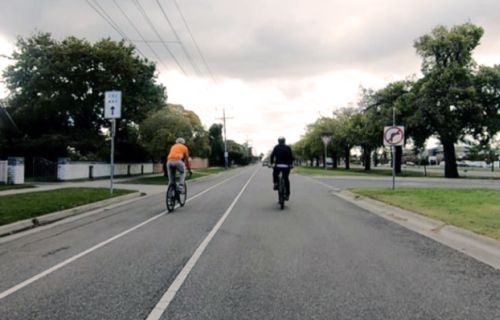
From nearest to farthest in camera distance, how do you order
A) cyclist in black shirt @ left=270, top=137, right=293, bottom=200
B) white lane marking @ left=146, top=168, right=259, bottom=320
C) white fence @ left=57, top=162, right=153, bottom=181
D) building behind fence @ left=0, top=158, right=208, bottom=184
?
white lane marking @ left=146, top=168, right=259, bottom=320 → cyclist in black shirt @ left=270, top=137, right=293, bottom=200 → building behind fence @ left=0, top=158, right=208, bottom=184 → white fence @ left=57, top=162, right=153, bottom=181

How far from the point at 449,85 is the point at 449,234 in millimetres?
32612

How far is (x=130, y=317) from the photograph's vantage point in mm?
3811

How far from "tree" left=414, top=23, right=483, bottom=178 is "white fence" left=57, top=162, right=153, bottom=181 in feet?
88.5

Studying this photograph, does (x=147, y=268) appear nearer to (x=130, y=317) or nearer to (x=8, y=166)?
(x=130, y=317)

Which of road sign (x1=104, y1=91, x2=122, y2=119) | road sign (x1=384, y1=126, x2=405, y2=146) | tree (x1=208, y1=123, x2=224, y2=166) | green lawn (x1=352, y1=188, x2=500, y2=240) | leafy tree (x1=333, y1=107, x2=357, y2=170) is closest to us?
green lawn (x1=352, y1=188, x2=500, y2=240)

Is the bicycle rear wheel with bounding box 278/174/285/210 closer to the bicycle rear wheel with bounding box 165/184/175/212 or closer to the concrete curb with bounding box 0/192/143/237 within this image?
the bicycle rear wheel with bounding box 165/184/175/212

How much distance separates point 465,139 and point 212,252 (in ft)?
128

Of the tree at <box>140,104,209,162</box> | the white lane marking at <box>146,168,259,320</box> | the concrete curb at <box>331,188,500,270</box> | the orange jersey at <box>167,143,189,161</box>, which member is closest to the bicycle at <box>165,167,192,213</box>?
the orange jersey at <box>167,143,189,161</box>

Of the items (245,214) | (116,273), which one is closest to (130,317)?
(116,273)

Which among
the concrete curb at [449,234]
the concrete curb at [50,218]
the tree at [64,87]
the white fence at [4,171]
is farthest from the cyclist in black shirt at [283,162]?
the tree at [64,87]

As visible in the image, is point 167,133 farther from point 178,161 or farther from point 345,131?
point 345,131

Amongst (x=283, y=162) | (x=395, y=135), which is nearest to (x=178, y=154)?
(x=283, y=162)

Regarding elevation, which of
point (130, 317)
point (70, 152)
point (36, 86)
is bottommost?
point (130, 317)

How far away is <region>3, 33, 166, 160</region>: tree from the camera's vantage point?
3266 cm
